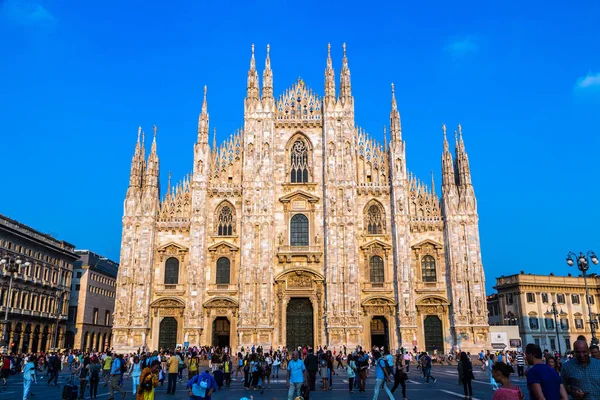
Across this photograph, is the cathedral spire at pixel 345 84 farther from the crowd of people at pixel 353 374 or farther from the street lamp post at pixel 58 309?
the street lamp post at pixel 58 309

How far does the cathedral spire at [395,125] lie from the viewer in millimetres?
45094

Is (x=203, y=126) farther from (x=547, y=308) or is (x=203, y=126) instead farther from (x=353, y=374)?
(x=547, y=308)

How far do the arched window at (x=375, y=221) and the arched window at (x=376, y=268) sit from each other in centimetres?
221

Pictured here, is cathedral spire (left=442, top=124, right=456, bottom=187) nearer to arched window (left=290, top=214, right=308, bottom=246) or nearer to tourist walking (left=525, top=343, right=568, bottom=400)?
arched window (left=290, top=214, right=308, bottom=246)

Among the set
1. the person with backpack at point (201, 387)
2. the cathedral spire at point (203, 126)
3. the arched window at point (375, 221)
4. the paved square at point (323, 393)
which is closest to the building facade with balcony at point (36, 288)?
the cathedral spire at point (203, 126)

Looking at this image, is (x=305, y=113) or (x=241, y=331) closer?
(x=241, y=331)

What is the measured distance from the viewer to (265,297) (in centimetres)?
4184

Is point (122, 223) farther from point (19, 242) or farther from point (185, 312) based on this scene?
point (19, 242)

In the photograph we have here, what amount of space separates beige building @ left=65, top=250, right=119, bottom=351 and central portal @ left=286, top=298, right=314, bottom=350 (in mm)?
31732

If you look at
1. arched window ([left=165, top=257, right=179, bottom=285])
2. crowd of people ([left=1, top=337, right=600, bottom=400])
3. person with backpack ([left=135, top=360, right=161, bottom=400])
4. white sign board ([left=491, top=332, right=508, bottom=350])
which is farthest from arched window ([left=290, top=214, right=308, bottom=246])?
person with backpack ([left=135, top=360, right=161, bottom=400])

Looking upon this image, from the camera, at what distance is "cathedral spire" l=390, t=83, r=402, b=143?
45.1 meters

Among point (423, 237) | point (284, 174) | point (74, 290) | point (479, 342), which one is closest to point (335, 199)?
point (284, 174)

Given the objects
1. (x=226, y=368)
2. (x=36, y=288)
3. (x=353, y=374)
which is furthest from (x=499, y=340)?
(x=36, y=288)

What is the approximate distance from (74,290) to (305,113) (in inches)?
1579
